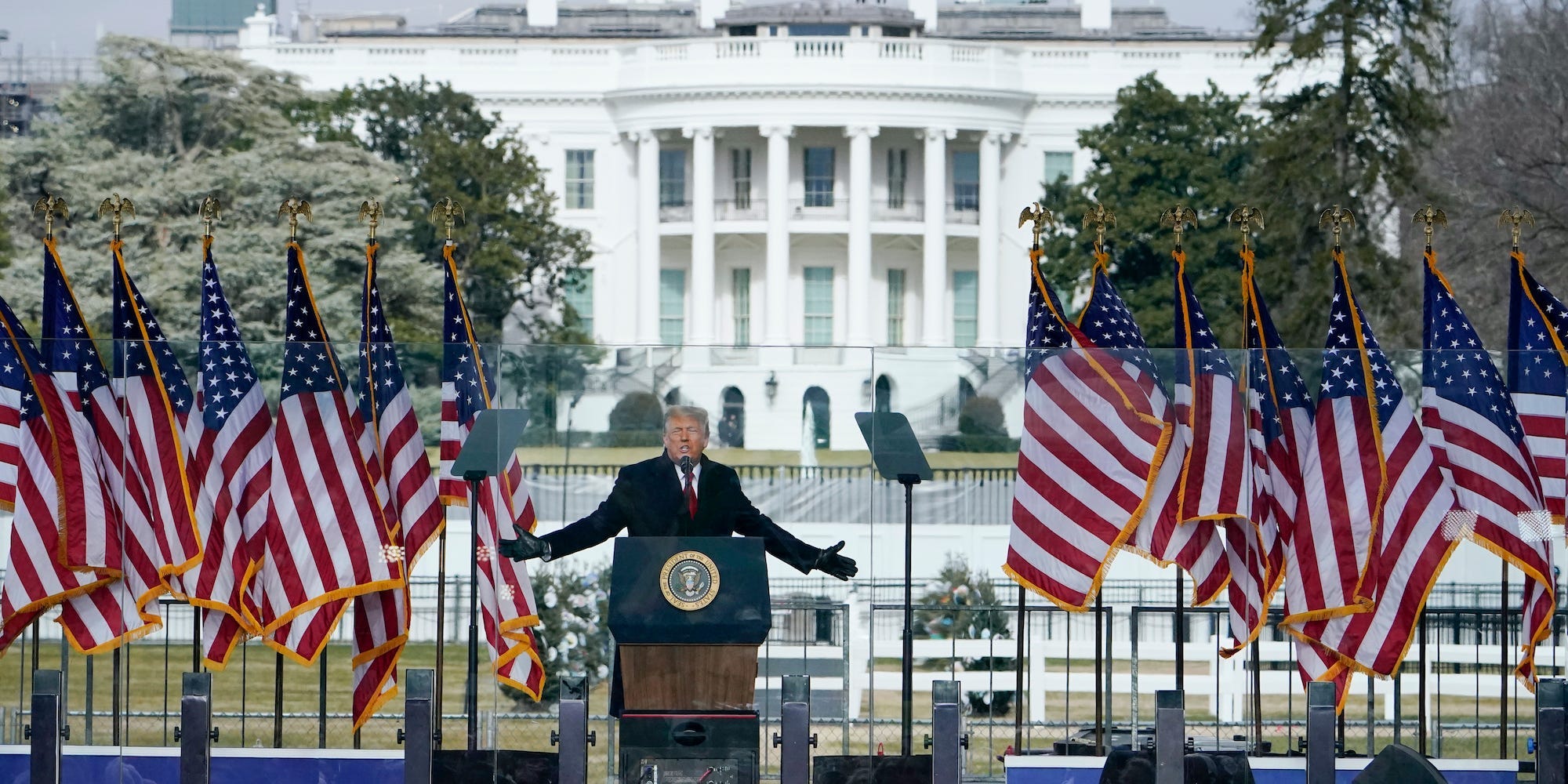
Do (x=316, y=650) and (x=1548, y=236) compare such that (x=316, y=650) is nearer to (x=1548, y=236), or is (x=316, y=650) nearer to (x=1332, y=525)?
(x=1332, y=525)

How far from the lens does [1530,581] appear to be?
510 inches

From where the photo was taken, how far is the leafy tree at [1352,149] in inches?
1409

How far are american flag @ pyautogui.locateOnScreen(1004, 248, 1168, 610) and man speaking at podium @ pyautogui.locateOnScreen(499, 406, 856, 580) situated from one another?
0.93m

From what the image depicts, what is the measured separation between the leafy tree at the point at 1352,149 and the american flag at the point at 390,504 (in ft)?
78.6

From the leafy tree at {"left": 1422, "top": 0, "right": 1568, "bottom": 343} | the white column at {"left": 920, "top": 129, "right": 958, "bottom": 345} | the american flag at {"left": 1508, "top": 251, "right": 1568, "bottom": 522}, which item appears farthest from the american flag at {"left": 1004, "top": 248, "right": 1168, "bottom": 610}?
the white column at {"left": 920, "top": 129, "right": 958, "bottom": 345}

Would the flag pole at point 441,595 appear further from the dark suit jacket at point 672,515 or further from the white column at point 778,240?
the white column at point 778,240

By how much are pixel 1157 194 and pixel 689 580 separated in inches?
1538

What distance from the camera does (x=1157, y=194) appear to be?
165 feet

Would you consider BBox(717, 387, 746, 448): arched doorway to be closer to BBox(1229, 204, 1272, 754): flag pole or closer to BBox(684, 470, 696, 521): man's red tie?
BBox(684, 470, 696, 521): man's red tie

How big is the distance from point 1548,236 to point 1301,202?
3.33 m

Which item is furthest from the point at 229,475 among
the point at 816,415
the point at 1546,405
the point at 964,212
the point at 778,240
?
the point at 964,212

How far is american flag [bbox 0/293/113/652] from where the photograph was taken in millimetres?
12773

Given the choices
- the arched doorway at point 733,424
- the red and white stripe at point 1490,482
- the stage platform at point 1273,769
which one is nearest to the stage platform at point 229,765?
the arched doorway at point 733,424

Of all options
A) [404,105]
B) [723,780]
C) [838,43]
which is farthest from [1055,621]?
[838,43]
